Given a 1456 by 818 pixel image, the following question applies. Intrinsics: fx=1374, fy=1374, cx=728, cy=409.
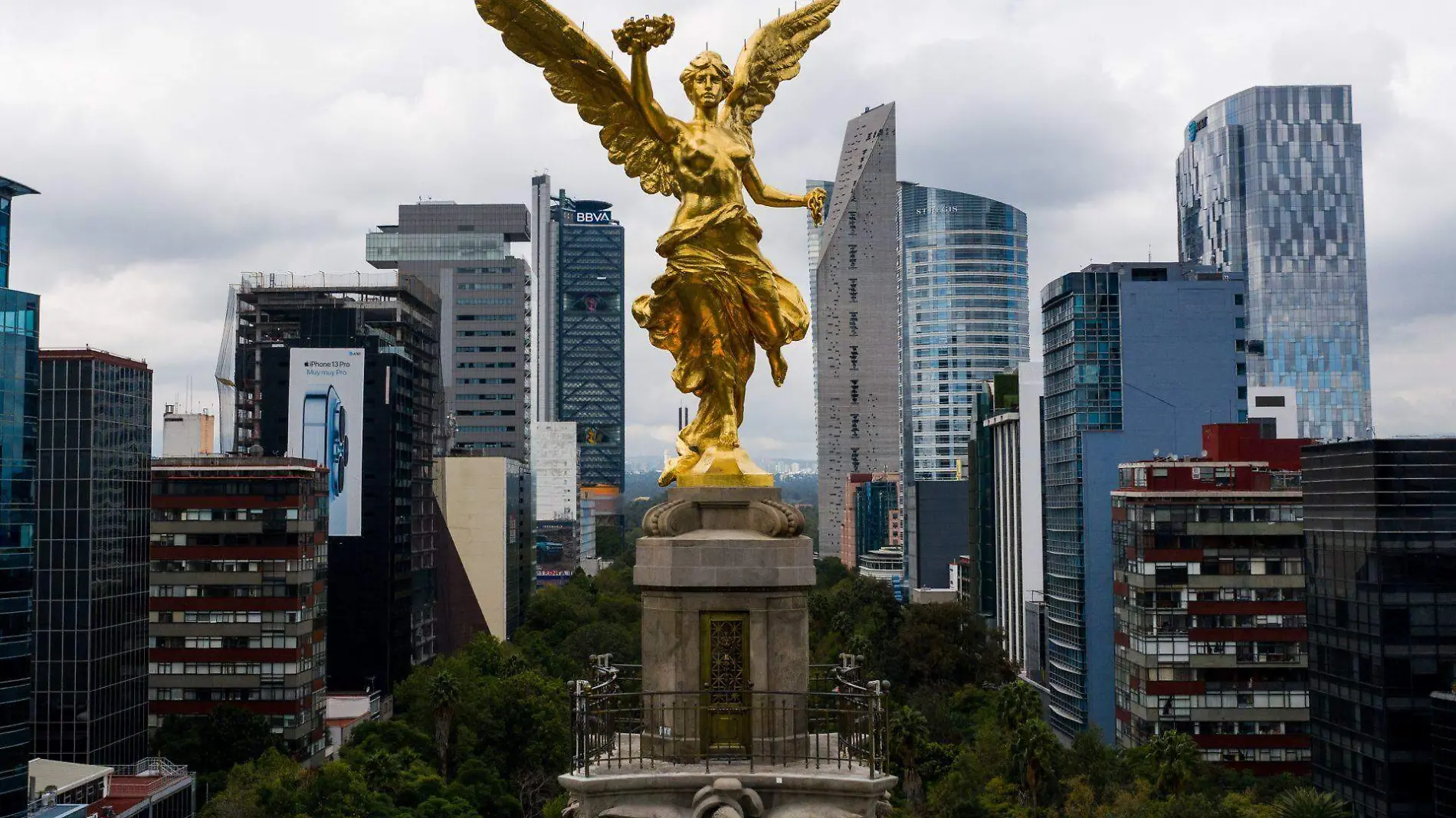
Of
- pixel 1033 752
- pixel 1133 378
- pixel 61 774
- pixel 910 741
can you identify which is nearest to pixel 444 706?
pixel 61 774

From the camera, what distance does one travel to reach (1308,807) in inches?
1795

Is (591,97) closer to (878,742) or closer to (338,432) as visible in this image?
→ (878,742)

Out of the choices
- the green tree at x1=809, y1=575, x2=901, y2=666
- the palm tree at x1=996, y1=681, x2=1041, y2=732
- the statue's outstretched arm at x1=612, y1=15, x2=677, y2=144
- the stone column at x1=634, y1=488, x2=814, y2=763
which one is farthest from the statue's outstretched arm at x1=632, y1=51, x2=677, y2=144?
the green tree at x1=809, y1=575, x2=901, y2=666

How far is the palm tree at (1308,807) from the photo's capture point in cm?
4534

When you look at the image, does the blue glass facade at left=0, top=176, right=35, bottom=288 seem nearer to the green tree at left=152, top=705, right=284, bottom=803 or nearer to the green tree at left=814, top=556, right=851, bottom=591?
the green tree at left=152, top=705, right=284, bottom=803

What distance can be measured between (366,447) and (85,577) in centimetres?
3049

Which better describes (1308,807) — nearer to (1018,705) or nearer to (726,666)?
(1018,705)

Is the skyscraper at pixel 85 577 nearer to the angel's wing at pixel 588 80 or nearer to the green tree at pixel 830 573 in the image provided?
the angel's wing at pixel 588 80

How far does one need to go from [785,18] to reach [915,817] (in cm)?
4055

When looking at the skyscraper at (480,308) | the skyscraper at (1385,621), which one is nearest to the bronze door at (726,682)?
the skyscraper at (1385,621)

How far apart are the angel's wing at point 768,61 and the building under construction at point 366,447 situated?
77157 millimetres

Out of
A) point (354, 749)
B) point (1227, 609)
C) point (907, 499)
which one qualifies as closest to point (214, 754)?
point (354, 749)

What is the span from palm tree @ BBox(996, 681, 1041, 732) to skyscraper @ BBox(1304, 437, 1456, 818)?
11713mm

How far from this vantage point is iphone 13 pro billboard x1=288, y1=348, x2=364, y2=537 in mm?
93125
